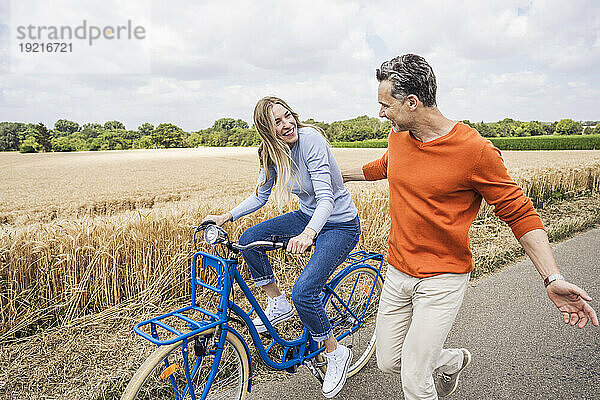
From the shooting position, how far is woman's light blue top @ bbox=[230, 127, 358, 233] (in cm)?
306

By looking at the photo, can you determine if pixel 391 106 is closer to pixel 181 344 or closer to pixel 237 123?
pixel 181 344

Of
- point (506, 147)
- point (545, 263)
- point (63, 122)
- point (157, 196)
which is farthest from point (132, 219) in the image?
point (506, 147)

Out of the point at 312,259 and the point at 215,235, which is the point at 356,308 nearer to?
the point at 312,259

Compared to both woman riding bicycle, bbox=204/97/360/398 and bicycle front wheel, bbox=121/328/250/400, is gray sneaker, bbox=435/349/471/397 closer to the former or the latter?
woman riding bicycle, bbox=204/97/360/398

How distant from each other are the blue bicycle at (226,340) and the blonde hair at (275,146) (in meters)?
0.39

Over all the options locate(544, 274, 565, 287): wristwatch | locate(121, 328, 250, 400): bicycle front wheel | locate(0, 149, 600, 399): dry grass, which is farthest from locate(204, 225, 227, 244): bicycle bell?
locate(544, 274, 565, 287): wristwatch

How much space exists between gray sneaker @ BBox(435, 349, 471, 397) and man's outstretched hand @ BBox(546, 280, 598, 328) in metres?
1.00

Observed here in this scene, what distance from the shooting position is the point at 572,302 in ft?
7.47

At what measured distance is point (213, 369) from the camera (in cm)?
277

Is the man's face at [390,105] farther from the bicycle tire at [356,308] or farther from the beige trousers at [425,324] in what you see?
the bicycle tire at [356,308]

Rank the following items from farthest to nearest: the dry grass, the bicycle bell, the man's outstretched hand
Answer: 1. the dry grass
2. the bicycle bell
3. the man's outstretched hand

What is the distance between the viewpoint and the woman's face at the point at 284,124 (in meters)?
3.11

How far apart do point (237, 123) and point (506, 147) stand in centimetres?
3615

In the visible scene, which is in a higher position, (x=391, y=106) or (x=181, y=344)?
(x=391, y=106)
